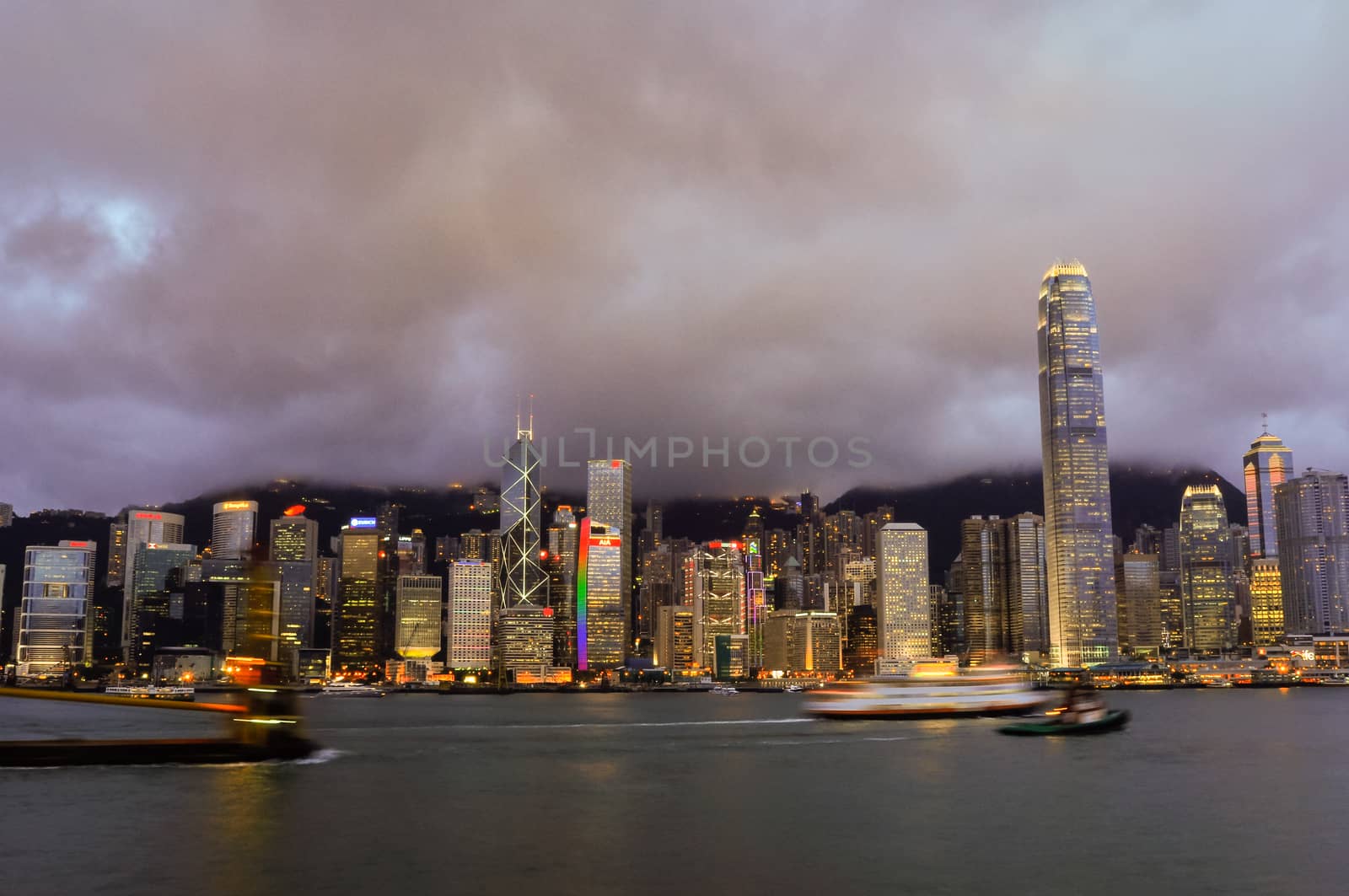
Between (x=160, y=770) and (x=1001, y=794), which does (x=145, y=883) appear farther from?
(x=1001, y=794)

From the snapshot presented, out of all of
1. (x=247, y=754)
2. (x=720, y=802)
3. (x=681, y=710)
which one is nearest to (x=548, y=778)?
(x=720, y=802)

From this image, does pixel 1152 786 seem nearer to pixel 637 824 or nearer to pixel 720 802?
pixel 720 802

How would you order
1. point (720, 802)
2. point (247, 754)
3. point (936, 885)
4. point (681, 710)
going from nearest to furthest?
point (936, 885)
point (720, 802)
point (247, 754)
point (681, 710)

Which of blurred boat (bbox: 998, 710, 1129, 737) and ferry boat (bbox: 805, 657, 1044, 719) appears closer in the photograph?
blurred boat (bbox: 998, 710, 1129, 737)

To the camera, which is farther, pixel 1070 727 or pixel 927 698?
pixel 927 698

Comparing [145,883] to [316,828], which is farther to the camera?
[316,828]

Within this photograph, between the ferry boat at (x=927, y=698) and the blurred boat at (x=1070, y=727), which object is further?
the ferry boat at (x=927, y=698)

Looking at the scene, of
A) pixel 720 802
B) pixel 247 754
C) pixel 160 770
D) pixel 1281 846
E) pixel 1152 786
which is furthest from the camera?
pixel 247 754
